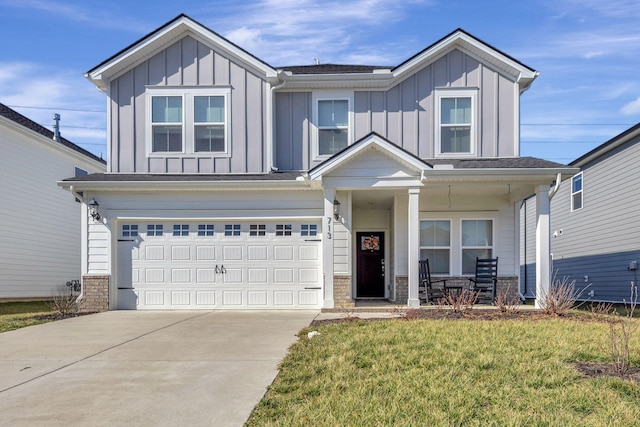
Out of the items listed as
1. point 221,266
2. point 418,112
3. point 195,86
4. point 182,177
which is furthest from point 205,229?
point 418,112

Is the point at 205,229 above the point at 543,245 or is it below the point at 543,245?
above

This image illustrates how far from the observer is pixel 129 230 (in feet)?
42.5

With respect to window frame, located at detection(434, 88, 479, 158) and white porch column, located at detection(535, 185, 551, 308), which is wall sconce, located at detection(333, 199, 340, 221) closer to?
window frame, located at detection(434, 88, 479, 158)

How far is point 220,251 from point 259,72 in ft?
14.7

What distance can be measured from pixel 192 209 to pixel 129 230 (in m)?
1.65

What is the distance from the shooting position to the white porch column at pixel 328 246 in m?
11.7

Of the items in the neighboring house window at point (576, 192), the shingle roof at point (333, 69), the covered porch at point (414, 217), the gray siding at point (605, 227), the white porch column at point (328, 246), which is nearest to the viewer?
the covered porch at point (414, 217)

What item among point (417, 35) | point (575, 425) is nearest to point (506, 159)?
point (417, 35)

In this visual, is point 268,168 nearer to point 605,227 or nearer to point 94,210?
point 94,210

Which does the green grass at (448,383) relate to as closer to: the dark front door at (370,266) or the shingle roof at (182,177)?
the shingle roof at (182,177)

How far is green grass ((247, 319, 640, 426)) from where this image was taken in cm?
438

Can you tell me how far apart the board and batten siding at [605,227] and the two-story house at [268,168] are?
13.2ft

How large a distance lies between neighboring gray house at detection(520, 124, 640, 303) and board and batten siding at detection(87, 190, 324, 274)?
7245mm

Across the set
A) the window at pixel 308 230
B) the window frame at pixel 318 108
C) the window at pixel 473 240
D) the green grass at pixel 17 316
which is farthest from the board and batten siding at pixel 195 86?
the window at pixel 473 240
